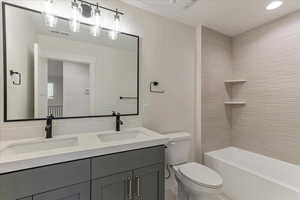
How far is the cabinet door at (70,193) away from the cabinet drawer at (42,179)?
0.09 feet

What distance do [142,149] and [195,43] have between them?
72.5 inches

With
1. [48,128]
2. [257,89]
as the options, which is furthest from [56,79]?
[257,89]

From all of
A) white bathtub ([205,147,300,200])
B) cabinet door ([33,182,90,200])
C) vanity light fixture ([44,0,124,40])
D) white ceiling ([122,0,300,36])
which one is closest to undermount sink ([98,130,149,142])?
cabinet door ([33,182,90,200])

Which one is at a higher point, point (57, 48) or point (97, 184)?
point (57, 48)

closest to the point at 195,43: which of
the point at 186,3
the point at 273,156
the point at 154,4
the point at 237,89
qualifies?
the point at 186,3

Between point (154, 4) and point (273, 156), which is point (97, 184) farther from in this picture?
point (273, 156)

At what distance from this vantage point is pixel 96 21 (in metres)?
1.58

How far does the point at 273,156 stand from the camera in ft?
7.45

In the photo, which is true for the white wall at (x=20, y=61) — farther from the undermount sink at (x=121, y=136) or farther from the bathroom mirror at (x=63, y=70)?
the undermount sink at (x=121, y=136)

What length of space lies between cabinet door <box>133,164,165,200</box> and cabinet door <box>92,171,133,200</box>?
0.21 feet

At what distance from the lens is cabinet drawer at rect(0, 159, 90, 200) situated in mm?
858

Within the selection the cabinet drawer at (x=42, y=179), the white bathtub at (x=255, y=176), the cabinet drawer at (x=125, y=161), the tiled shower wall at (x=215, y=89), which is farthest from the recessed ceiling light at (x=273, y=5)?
the cabinet drawer at (x=42, y=179)

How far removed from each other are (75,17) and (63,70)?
0.51 metres

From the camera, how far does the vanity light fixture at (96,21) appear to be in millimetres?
1545
